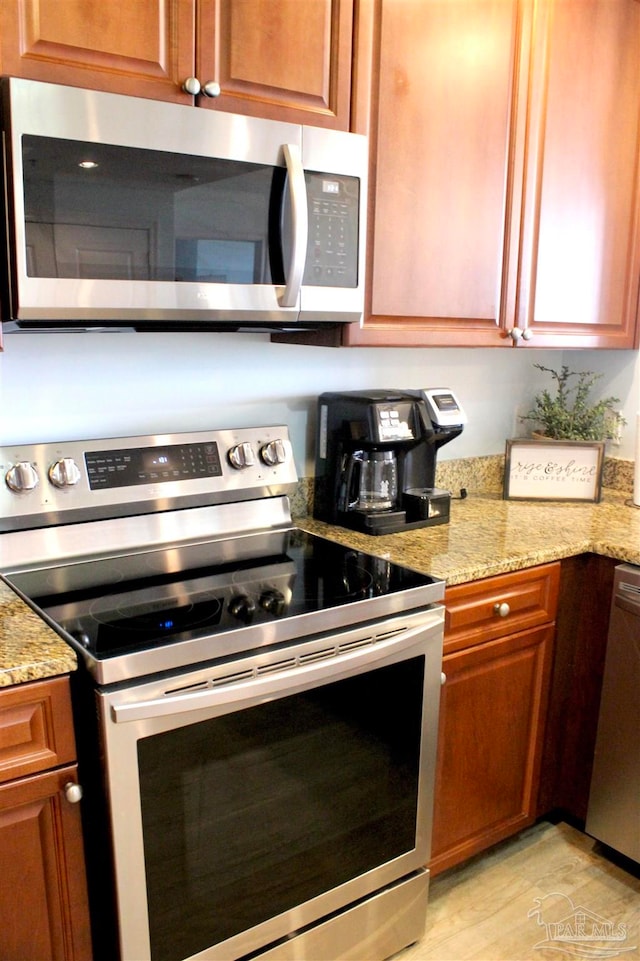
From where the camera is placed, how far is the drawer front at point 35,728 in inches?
46.0

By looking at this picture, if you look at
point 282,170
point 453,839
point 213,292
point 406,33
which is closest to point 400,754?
point 453,839

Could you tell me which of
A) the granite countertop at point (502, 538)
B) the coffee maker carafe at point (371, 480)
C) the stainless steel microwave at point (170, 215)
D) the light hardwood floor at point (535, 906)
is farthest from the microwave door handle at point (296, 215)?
the light hardwood floor at point (535, 906)

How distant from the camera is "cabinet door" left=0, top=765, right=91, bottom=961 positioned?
3.94ft

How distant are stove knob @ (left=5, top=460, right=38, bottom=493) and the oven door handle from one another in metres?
0.57

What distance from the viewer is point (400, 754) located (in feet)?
5.30

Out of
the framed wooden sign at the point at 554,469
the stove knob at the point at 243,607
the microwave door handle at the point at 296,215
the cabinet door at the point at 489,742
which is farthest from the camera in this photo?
the framed wooden sign at the point at 554,469

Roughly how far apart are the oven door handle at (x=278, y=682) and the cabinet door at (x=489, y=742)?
0.23m

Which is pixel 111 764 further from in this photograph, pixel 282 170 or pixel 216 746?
pixel 282 170

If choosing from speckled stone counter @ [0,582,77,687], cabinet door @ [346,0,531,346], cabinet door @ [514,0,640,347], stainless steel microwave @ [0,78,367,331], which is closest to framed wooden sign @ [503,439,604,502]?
cabinet door @ [514,0,640,347]

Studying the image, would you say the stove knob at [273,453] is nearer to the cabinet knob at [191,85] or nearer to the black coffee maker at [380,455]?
the black coffee maker at [380,455]

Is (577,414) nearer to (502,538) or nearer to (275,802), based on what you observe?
(502,538)

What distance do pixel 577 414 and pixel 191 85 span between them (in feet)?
5.03

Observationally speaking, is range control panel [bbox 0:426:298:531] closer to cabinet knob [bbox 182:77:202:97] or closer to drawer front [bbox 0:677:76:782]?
drawer front [bbox 0:677:76:782]

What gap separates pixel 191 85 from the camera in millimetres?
1421
